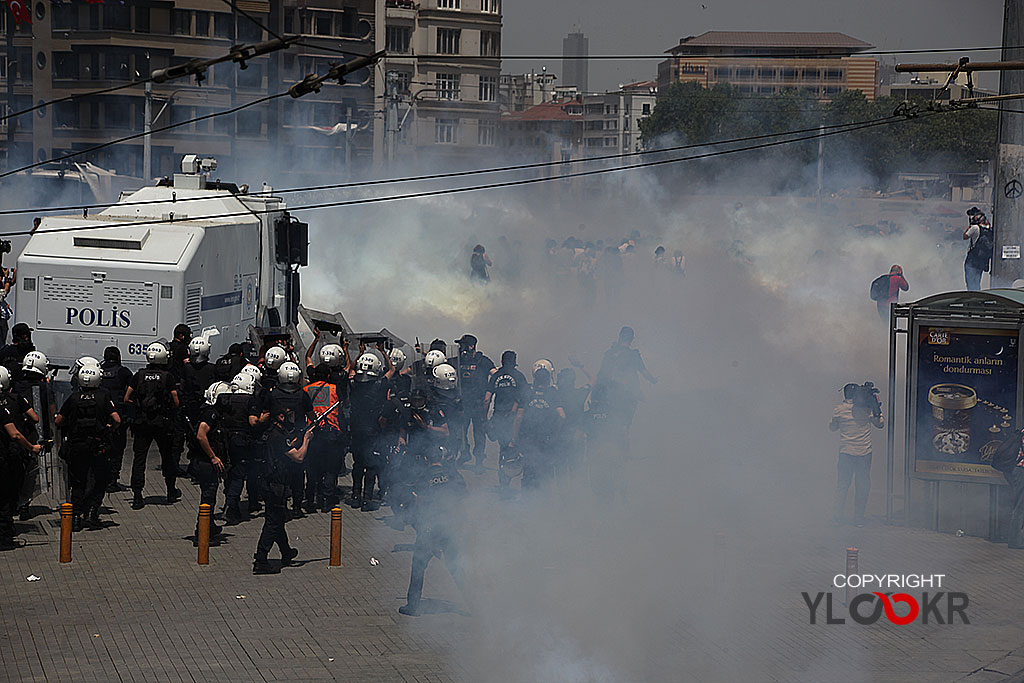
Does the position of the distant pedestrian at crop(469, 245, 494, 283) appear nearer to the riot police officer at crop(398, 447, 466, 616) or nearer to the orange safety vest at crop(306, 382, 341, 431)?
the orange safety vest at crop(306, 382, 341, 431)

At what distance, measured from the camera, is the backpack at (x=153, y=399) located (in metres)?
12.3

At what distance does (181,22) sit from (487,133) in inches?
1015

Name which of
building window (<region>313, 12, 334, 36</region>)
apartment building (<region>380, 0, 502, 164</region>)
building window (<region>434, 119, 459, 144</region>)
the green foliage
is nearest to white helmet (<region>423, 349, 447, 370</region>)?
building window (<region>313, 12, 334, 36</region>)

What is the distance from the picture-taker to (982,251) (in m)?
21.8

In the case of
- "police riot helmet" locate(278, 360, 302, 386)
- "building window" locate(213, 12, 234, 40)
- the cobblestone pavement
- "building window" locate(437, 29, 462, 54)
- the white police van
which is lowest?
the cobblestone pavement

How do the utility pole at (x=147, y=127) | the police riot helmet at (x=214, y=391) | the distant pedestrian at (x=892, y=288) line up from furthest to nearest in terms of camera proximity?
the utility pole at (x=147, y=127)
the distant pedestrian at (x=892, y=288)
the police riot helmet at (x=214, y=391)

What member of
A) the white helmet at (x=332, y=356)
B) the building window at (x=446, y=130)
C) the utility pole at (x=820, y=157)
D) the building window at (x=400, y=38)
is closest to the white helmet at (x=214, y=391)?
the white helmet at (x=332, y=356)

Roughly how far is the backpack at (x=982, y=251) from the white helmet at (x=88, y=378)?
15.4m

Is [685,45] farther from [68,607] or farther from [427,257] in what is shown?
[68,607]

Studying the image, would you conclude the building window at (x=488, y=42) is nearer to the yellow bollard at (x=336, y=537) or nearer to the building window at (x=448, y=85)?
the building window at (x=448, y=85)

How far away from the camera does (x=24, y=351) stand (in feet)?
45.4

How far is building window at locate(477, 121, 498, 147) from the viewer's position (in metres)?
76.0

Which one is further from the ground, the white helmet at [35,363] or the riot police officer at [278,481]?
the white helmet at [35,363]

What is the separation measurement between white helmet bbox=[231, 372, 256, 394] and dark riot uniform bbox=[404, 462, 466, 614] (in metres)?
2.67
